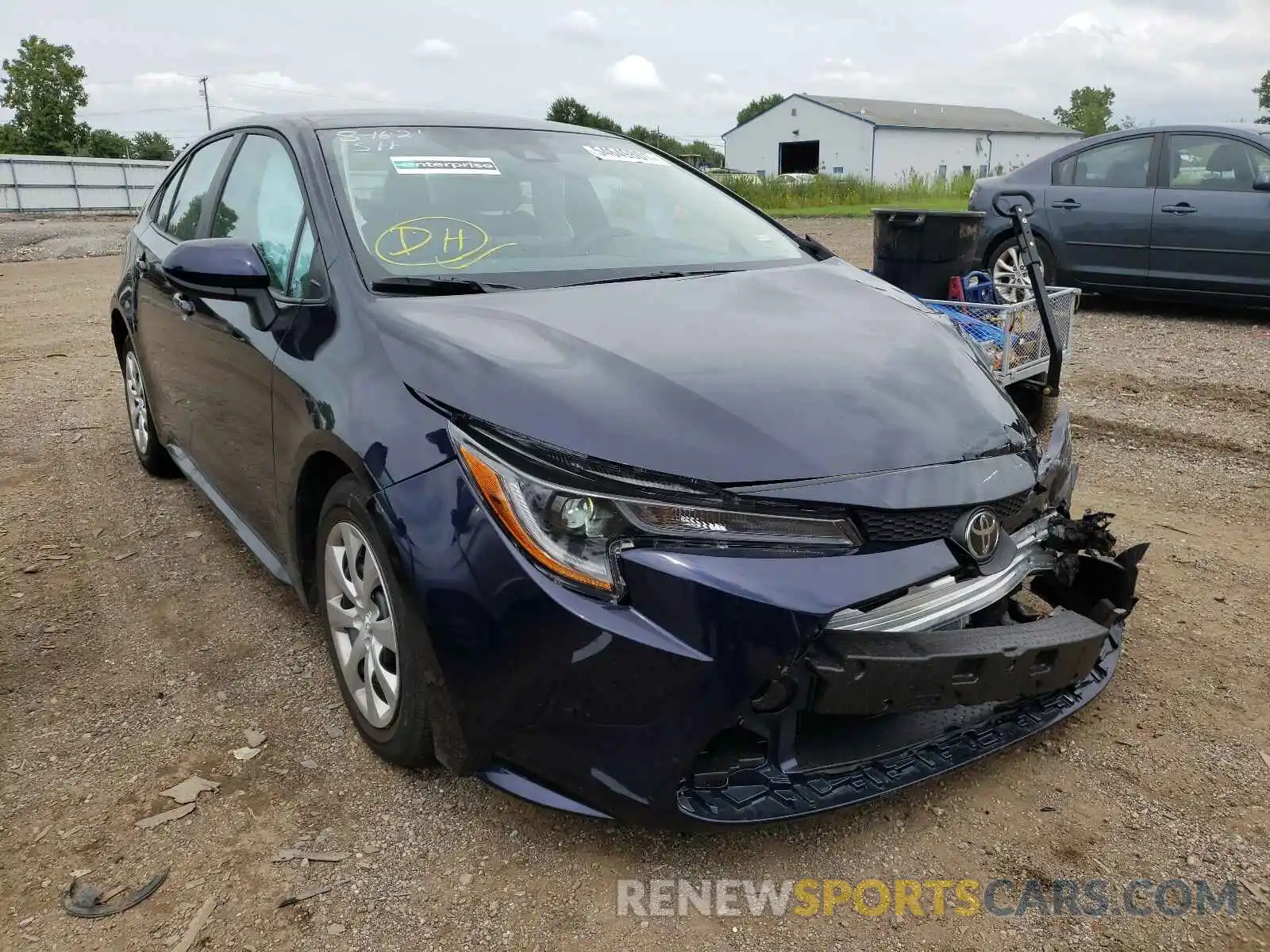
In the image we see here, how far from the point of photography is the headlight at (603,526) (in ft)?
6.08

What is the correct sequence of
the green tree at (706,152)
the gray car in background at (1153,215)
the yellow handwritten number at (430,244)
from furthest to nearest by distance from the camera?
the green tree at (706,152) < the gray car in background at (1153,215) < the yellow handwritten number at (430,244)

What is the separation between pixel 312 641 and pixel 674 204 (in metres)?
1.87

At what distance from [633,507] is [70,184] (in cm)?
3734

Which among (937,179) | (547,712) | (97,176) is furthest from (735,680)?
(97,176)

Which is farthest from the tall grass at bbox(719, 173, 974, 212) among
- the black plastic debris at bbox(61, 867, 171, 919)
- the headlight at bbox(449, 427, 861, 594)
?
the black plastic debris at bbox(61, 867, 171, 919)

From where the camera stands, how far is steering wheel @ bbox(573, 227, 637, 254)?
2.91 meters

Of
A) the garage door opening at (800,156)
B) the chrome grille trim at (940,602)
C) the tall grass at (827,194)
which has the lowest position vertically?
the chrome grille trim at (940,602)

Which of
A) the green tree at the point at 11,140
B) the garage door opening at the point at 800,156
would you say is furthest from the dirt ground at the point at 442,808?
the garage door opening at the point at 800,156

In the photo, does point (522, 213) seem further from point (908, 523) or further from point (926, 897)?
point (926, 897)

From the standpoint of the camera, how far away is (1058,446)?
252cm

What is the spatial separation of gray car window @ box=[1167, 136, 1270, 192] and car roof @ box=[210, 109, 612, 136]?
6.34 meters

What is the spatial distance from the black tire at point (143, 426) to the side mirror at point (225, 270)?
1.85 meters

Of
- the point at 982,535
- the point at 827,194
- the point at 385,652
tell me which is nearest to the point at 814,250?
the point at 982,535

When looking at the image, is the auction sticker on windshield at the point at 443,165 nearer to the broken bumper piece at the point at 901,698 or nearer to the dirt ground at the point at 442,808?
the dirt ground at the point at 442,808
